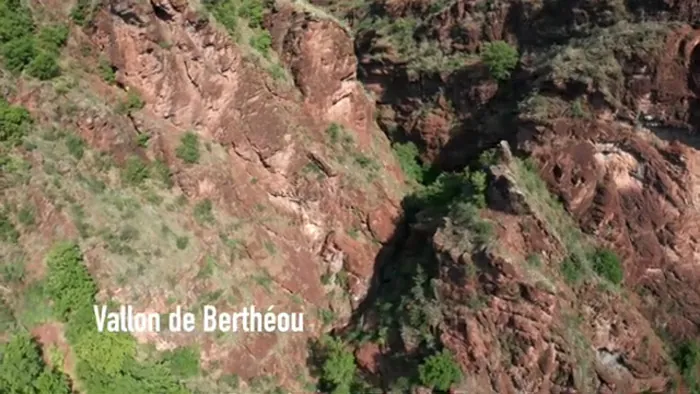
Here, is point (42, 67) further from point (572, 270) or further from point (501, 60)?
point (572, 270)

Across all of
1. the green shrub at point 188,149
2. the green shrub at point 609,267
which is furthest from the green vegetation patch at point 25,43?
the green shrub at point 609,267

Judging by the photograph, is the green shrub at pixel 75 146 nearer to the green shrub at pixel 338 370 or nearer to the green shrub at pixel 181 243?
the green shrub at pixel 181 243

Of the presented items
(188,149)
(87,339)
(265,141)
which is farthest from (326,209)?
(87,339)

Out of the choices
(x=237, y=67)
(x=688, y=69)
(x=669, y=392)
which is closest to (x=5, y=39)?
(x=237, y=67)

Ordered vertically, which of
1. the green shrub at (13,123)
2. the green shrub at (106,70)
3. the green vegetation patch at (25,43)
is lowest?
the green shrub at (13,123)

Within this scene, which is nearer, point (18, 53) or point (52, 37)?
point (18, 53)
